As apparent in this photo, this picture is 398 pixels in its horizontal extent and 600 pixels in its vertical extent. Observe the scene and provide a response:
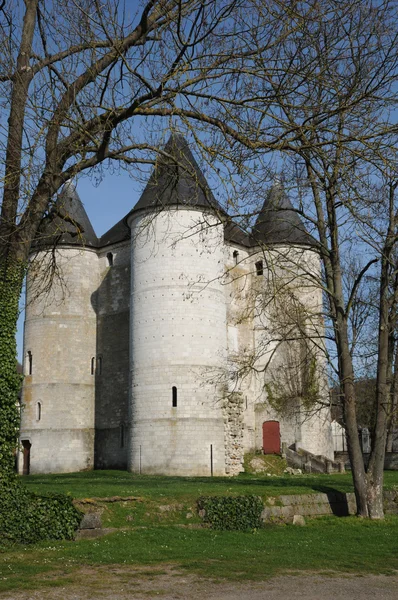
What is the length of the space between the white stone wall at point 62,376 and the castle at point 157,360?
0.05 meters

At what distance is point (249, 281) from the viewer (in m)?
32.8

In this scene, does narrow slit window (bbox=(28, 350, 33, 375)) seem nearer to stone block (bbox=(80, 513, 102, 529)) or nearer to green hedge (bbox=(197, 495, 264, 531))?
green hedge (bbox=(197, 495, 264, 531))

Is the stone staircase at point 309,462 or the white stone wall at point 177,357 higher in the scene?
the white stone wall at point 177,357

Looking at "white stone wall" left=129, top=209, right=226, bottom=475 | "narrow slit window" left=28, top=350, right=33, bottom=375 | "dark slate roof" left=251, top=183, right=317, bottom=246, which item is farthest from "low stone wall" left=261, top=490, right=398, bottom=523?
"narrow slit window" left=28, top=350, right=33, bottom=375

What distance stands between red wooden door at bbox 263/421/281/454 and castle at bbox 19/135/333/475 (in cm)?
5

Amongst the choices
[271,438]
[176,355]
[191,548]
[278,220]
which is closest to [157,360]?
[176,355]

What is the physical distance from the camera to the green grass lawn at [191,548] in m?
8.81

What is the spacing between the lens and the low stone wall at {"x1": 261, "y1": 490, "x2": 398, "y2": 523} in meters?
14.2

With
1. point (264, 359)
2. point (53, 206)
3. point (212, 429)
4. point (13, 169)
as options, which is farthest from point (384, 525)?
point (264, 359)

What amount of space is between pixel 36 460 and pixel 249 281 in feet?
40.5

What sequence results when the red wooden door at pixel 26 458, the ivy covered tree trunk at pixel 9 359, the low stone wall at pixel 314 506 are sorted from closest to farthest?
the ivy covered tree trunk at pixel 9 359 < the low stone wall at pixel 314 506 < the red wooden door at pixel 26 458

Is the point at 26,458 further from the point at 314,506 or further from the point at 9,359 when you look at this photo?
the point at 9,359

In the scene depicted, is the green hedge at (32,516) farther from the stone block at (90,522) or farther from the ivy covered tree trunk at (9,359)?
the ivy covered tree trunk at (9,359)

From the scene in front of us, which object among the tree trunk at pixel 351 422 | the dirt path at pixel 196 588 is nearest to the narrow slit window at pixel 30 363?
the tree trunk at pixel 351 422
